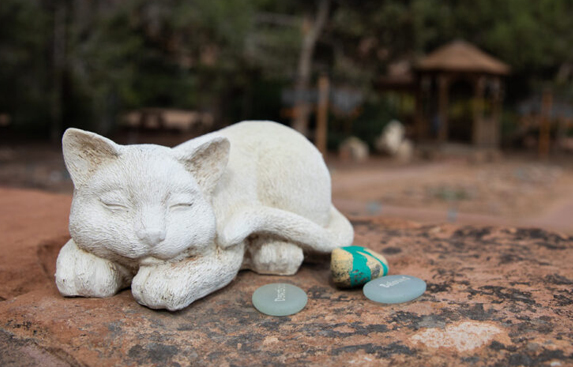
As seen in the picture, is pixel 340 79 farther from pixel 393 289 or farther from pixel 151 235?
pixel 151 235

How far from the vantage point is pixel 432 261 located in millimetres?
2555

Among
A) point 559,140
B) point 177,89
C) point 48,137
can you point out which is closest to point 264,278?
point 48,137

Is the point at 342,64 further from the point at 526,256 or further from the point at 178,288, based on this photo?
the point at 178,288

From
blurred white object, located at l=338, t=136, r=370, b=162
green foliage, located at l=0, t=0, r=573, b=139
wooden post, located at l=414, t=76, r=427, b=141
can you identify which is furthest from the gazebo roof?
blurred white object, located at l=338, t=136, r=370, b=162

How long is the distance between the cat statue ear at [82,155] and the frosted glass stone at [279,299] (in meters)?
0.79

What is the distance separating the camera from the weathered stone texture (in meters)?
1.53

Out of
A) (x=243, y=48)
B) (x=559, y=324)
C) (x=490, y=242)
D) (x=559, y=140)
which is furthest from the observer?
(x=559, y=140)

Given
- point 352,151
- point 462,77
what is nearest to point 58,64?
point 352,151

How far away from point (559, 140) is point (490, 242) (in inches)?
546

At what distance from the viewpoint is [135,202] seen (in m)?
1.79

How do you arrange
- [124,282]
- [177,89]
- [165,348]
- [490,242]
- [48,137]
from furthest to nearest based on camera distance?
1. [177,89]
2. [48,137]
3. [490,242]
4. [124,282]
5. [165,348]

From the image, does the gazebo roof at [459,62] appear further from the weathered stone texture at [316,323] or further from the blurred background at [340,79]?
the weathered stone texture at [316,323]

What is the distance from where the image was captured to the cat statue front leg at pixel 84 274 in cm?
189

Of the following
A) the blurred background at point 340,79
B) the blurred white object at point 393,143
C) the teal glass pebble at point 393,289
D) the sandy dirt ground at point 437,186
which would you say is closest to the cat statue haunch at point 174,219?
the teal glass pebble at point 393,289
